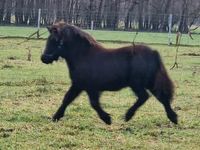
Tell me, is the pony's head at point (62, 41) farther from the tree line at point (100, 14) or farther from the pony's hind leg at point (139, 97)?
the tree line at point (100, 14)

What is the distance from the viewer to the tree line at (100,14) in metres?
45.7

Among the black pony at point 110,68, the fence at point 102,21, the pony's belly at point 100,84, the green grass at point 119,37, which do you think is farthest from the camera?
the fence at point 102,21

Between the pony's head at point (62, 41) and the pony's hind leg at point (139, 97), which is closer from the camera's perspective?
the pony's head at point (62, 41)

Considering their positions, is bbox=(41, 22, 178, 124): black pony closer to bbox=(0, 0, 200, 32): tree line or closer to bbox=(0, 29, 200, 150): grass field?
bbox=(0, 29, 200, 150): grass field

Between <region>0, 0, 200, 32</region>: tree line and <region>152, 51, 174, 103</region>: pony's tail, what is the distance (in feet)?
102

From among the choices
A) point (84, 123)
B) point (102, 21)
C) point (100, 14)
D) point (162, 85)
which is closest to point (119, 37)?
point (102, 21)

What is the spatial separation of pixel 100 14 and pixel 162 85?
146 ft

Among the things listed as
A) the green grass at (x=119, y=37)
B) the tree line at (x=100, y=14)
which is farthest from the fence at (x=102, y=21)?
the green grass at (x=119, y=37)

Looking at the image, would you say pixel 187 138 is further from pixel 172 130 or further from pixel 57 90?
pixel 57 90

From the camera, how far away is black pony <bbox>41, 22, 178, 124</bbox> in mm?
6570

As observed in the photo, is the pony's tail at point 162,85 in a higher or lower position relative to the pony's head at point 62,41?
lower

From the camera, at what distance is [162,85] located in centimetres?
657

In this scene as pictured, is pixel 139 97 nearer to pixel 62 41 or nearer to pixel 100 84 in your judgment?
pixel 100 84

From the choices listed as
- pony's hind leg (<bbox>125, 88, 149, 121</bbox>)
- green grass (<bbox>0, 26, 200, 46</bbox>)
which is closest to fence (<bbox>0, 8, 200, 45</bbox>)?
green grass (<bbox>0, 26, 200, 46</bbox>)
